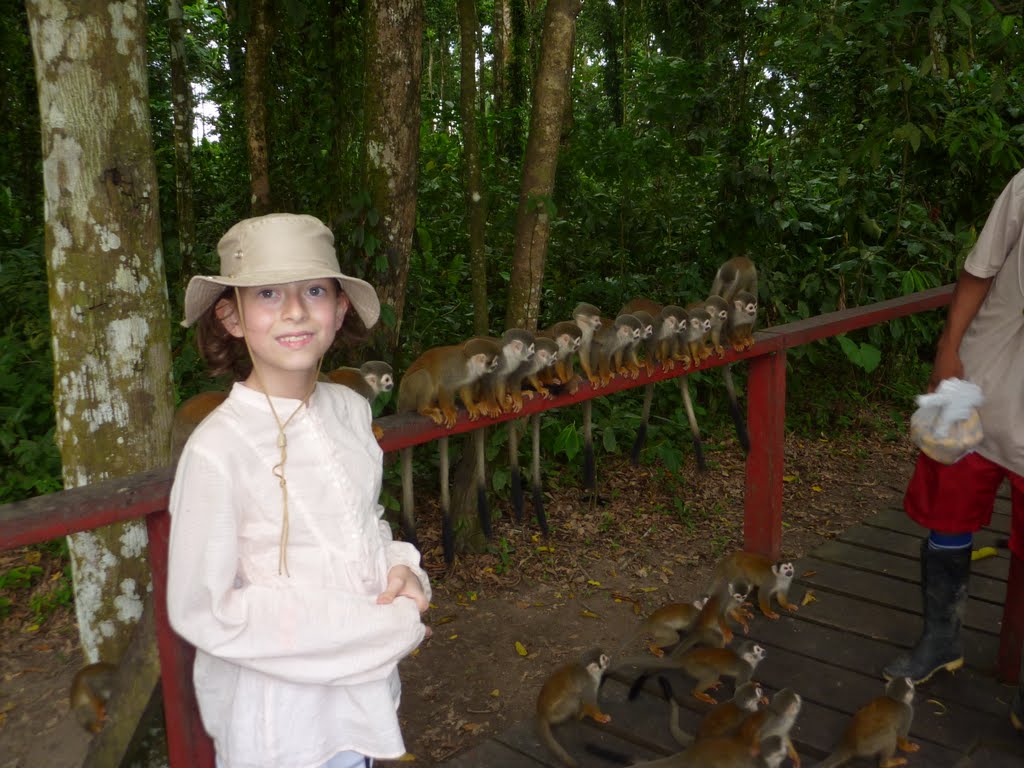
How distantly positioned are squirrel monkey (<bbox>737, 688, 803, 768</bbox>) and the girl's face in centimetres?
149

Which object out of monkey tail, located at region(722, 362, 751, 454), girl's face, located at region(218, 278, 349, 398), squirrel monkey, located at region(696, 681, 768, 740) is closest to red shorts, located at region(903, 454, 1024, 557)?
squirrel monkey, located at region(696, 681, 768, 740)

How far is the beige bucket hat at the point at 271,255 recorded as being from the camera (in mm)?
1356

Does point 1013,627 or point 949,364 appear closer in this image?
point 949,364

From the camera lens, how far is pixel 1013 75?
6.18 metres

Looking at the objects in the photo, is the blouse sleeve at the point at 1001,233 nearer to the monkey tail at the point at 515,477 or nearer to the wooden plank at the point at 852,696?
the wooden plank at the point at 852,696

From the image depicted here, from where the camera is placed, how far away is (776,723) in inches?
90.9

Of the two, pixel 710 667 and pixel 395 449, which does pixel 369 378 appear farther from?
pixel 710 667

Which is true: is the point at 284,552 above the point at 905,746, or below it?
above

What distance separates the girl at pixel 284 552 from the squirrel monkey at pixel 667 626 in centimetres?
169

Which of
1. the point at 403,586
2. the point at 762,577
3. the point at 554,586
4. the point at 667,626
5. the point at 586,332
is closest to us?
the point at 403,586

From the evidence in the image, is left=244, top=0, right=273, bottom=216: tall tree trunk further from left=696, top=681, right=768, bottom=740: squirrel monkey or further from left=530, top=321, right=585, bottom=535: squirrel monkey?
left=696, top=681, right=768, bottom=740: squirrel monkey

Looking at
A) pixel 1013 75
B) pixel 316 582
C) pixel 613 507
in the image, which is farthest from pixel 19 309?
pixel 1013 75

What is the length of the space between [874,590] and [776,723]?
1.20 metres

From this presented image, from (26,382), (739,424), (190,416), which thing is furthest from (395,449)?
(26,382)
